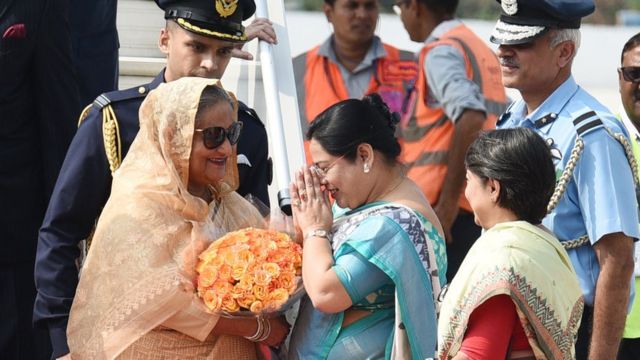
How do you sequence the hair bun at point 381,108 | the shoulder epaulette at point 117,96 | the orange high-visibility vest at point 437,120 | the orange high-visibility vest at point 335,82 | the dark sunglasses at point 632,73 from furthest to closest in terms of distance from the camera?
the orange high-visibility vest at point 335,82 < the orange high-visibility vest at point 437,120 < the dark sunglasses at point 632,73 < the shoulder epaulette at point 117,96 < the hair bun at point 381,108

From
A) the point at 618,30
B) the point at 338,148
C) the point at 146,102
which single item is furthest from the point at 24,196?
the point at 618,30

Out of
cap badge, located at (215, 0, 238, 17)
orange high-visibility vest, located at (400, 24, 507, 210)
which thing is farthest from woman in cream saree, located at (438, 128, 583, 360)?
orange high-visibility vest, located at (400, 24, 507, 210)

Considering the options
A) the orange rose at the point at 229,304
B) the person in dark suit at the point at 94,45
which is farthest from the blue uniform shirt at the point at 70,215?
the person in dark suit at the point at 94,45

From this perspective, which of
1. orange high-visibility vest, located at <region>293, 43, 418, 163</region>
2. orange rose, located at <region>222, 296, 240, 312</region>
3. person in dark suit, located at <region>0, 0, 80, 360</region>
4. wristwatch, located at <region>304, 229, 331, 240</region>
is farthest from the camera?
orange high-visibility vest, located at <region>293, 43, 418, 163</region>

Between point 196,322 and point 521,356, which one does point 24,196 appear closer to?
point 196,322

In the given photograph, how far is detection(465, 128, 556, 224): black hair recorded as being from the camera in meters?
3.77

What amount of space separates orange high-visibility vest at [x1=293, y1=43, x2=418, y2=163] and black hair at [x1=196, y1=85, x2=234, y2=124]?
127 inches

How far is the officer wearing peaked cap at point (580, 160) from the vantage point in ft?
14.6

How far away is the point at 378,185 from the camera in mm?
4258

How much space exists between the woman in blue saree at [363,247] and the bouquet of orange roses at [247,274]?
8cm

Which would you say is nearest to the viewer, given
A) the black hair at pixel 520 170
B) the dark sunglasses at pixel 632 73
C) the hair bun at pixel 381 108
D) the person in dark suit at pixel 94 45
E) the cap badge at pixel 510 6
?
the black hair at pixel 520 170

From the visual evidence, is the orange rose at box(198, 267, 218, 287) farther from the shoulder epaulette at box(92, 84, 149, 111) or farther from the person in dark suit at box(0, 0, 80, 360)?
the person in dark suit at box(0, 0, 80, 360)

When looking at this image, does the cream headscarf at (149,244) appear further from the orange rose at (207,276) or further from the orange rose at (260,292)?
the orange rose at (260,292)

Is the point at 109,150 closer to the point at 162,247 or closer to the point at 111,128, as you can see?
the point at 111,128
